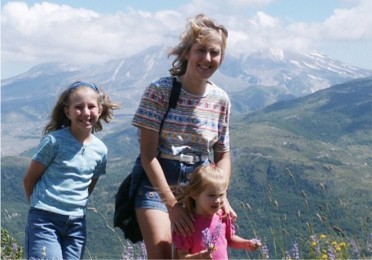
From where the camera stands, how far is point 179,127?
17.0 feet

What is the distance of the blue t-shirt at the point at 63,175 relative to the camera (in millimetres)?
5410

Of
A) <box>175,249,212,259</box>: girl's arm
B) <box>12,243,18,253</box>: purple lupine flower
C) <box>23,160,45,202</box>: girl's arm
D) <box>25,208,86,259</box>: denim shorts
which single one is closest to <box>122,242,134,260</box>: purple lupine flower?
<box>25,208,86,259</box>: denim shorts

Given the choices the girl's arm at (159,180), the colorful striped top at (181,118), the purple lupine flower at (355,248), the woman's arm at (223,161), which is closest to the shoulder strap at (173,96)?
the colorful striped top at (181,118)

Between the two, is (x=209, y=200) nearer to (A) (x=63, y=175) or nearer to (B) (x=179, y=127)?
(B) (x=179, y=127)

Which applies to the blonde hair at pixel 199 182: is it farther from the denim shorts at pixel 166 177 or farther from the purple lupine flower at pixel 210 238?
the purple lupine flower at pixel 210 238

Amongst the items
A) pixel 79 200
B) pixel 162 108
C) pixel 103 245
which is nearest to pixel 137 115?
pixel 162 108

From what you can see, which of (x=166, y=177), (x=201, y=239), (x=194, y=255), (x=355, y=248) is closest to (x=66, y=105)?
(x=166, y=177)

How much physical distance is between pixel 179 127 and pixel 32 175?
4.86 feet

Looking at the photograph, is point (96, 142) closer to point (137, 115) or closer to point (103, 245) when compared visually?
point (137, 115)

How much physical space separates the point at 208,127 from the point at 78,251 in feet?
5.45

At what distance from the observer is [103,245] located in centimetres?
19738

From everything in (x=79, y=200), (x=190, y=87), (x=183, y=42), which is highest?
(x=183, y=42)

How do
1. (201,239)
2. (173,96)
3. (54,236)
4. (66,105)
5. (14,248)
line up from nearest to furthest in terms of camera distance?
(201,239)
(173,96)
(54,236)
(66,105)
(14,248)

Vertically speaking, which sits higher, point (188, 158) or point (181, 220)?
point (188, 158)
